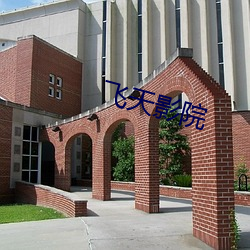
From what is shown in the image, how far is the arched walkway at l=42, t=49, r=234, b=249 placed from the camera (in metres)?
6.70

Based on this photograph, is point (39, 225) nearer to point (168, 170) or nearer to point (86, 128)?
point (86, 128)

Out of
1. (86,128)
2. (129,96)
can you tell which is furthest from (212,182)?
(86,128)

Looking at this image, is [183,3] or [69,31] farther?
[69,31]

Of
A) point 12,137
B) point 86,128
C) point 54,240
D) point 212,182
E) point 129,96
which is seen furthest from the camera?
point 12,137

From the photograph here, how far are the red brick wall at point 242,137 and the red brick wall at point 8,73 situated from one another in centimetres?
1468

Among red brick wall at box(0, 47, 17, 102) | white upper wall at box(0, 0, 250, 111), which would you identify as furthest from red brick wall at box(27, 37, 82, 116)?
red brick wall at box(0, 47, 17, 102)

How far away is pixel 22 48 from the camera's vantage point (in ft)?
81.3

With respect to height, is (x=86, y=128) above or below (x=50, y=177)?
above

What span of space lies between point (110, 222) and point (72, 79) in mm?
19743

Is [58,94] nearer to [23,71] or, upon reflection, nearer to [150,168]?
[23,71]

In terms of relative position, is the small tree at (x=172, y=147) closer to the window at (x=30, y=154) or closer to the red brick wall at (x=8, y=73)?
the window at (x=30, y=154)

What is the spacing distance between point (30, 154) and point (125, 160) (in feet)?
18.7

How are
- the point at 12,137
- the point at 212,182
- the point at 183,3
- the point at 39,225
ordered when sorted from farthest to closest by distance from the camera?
the point at 183,3 → the point at 12,137 → the point at 39,225 → the point at 212,182

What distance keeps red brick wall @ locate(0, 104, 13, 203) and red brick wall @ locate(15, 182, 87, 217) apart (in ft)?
1.77
